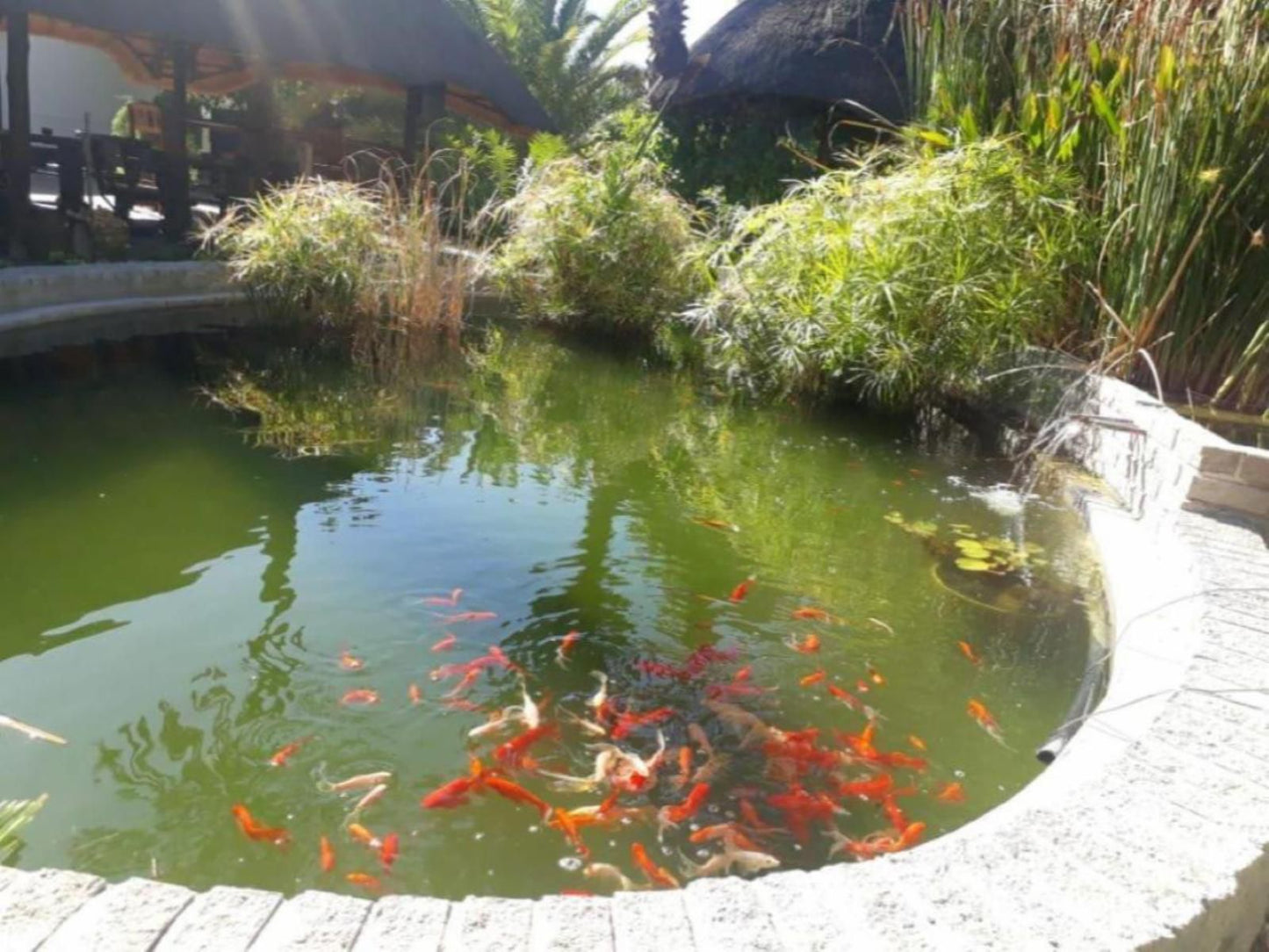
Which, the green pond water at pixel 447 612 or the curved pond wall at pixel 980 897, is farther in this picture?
the green pond water at pixel 447 612

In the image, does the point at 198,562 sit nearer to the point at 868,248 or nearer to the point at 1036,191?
the point at 868,248

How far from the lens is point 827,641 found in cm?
324

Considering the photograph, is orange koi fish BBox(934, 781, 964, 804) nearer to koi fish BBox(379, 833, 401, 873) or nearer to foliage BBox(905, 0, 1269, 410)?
koi fish BBox(379, 833, 401, 873)

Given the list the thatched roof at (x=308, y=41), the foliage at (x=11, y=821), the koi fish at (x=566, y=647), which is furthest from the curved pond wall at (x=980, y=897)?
the thatched roof at (x=308, y=41)

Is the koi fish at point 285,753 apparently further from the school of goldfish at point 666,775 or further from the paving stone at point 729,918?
the paving stone at point 729,918

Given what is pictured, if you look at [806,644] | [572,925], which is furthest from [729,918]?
[806,644]

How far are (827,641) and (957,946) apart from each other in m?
1.92

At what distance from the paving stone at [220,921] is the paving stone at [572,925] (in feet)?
1.21

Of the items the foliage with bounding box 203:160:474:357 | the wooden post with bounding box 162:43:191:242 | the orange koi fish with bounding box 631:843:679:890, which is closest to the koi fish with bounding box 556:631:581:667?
the orange koi fish with bounding box 631:843:679:890

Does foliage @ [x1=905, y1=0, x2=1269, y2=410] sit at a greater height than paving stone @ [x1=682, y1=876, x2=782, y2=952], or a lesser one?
greater

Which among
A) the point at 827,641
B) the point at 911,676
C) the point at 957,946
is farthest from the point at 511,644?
the point at 957,946

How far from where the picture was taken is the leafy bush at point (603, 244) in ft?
28.5

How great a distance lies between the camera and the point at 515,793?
227cm

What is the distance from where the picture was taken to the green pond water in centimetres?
221
